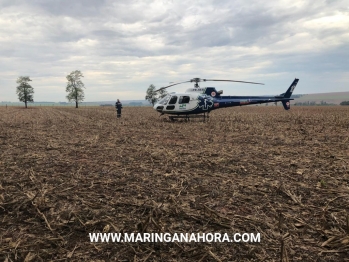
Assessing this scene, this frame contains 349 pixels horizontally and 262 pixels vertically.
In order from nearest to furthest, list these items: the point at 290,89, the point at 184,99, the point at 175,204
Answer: the point at 175,204 < the point at 184,99 < the point at 290,89

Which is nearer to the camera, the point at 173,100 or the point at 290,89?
the point at 173,100

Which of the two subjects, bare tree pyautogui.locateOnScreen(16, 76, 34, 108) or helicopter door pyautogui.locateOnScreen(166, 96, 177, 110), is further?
bare tree pyautogui.locateOnScreen(16, 76, 34, 108)

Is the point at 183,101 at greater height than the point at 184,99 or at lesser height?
lesser

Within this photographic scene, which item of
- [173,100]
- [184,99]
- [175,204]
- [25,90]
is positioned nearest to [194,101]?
[184,99]

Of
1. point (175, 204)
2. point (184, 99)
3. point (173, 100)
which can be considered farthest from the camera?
point (173, 100)

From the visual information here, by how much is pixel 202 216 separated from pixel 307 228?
164 centimetres

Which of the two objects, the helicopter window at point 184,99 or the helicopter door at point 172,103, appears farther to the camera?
the helicopter door at point 172,103

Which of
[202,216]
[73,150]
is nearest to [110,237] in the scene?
[202,216]

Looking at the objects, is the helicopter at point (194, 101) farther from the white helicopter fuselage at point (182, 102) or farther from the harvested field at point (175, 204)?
the harvested field at point (175, 204)

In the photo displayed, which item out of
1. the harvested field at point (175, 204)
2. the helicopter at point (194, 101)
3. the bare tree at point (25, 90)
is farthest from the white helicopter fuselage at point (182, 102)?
the bare tree at point (25, 90)

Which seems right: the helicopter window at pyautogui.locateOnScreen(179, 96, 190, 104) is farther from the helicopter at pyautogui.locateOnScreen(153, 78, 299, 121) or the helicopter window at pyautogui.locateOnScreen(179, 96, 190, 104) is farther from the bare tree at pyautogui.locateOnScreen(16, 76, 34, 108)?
the bare tree at pyautogui.locateOnScreen(16, 76, 34, 108)

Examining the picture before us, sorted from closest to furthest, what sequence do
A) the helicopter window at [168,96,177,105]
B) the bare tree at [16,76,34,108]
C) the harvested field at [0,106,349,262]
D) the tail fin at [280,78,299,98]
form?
the harvested field at [0,106,349,262] → the helicopter window at [168,96,177,105] → the tail fin at [280,78,299,98] → the bare tree at [16,76,34,108]

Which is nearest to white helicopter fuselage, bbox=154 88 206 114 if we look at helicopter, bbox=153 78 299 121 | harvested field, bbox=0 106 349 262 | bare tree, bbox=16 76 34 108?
helicopter, bbox=153 78 299 121

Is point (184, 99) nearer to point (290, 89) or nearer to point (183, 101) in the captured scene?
point (183, 101)
